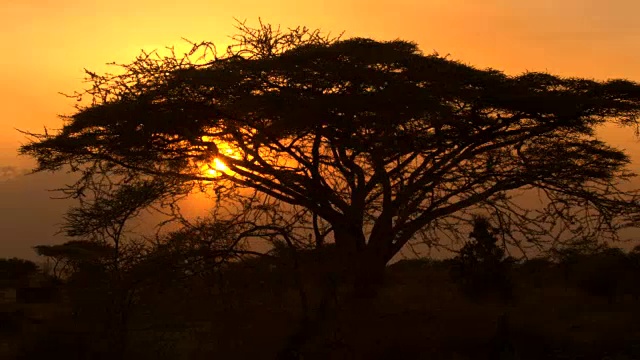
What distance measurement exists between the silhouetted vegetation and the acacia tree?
0.03 meters

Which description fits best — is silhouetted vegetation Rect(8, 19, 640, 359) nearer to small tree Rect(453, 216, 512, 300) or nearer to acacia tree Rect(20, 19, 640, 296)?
acacia tree Rect(20, 19, 640, 296)

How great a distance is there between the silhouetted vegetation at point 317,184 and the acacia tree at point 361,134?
0.03 meters

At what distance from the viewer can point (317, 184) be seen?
419 inches

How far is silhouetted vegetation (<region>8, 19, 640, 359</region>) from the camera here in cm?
931

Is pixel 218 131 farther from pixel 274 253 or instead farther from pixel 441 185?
pixel 441 185

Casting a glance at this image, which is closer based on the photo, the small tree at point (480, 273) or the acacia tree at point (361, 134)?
the acacia tree at point (361, 134)

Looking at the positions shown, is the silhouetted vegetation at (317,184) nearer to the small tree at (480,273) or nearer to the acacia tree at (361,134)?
the acacia tree at (361,134)

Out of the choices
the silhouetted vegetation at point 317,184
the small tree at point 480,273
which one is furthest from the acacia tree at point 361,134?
the small tree at point 480,273

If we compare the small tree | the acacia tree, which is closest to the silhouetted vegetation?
the acacia tree

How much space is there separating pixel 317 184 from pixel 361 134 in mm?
1391

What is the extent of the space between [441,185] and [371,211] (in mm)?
1159

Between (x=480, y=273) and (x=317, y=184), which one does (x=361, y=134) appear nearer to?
(x=317, y=184)

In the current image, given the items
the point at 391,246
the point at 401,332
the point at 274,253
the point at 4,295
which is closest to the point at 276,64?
the point at 274,253

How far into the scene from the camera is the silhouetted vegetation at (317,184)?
30.6ft
